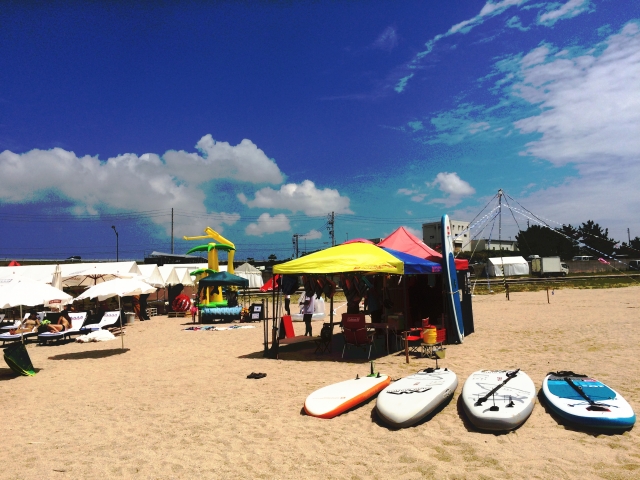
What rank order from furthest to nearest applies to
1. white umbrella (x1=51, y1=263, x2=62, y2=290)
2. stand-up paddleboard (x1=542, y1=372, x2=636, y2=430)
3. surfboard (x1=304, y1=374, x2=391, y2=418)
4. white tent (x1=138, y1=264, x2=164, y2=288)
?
white tent (x1=138, y1=264, x2=164, y2=288) < white umbrella (x1=51, y1=263, x2=62, y2=290) < surfboard (x1=304, y1=374, x2=391, y2=418) < stand-up paddleboard (x1=542, y1=372, x2=636, y2=430)

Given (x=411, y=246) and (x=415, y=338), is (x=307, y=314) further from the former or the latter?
(x=415, y=338)

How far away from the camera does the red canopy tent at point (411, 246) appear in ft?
39.9

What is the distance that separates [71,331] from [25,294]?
4.65m

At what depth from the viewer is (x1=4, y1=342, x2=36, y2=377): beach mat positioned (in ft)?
30.5

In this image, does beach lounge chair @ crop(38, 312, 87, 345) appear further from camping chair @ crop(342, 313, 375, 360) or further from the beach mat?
camping chair @ crop(342, 313, 375, 360)

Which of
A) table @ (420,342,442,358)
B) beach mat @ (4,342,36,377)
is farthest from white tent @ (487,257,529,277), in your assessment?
beach mat @ (4,342,36,377)

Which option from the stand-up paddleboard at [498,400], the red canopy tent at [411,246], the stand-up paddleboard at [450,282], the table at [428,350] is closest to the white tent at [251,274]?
the red canopy tent at [411,246]

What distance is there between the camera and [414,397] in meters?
6.12

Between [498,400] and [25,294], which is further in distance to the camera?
[25,294]

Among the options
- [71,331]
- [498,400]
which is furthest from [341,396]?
[71,331]

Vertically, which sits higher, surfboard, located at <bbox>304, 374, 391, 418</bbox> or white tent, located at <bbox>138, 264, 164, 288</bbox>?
white tent, located at <bbox>138, 264, 164, 288</bbox>

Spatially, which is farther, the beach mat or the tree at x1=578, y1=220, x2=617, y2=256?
the tree at x1=578, y1=220, x2=617, y2=256

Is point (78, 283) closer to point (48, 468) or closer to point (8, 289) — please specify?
point (8, 289)

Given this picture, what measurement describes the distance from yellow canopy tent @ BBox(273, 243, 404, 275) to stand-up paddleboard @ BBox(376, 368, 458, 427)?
2718 mm
